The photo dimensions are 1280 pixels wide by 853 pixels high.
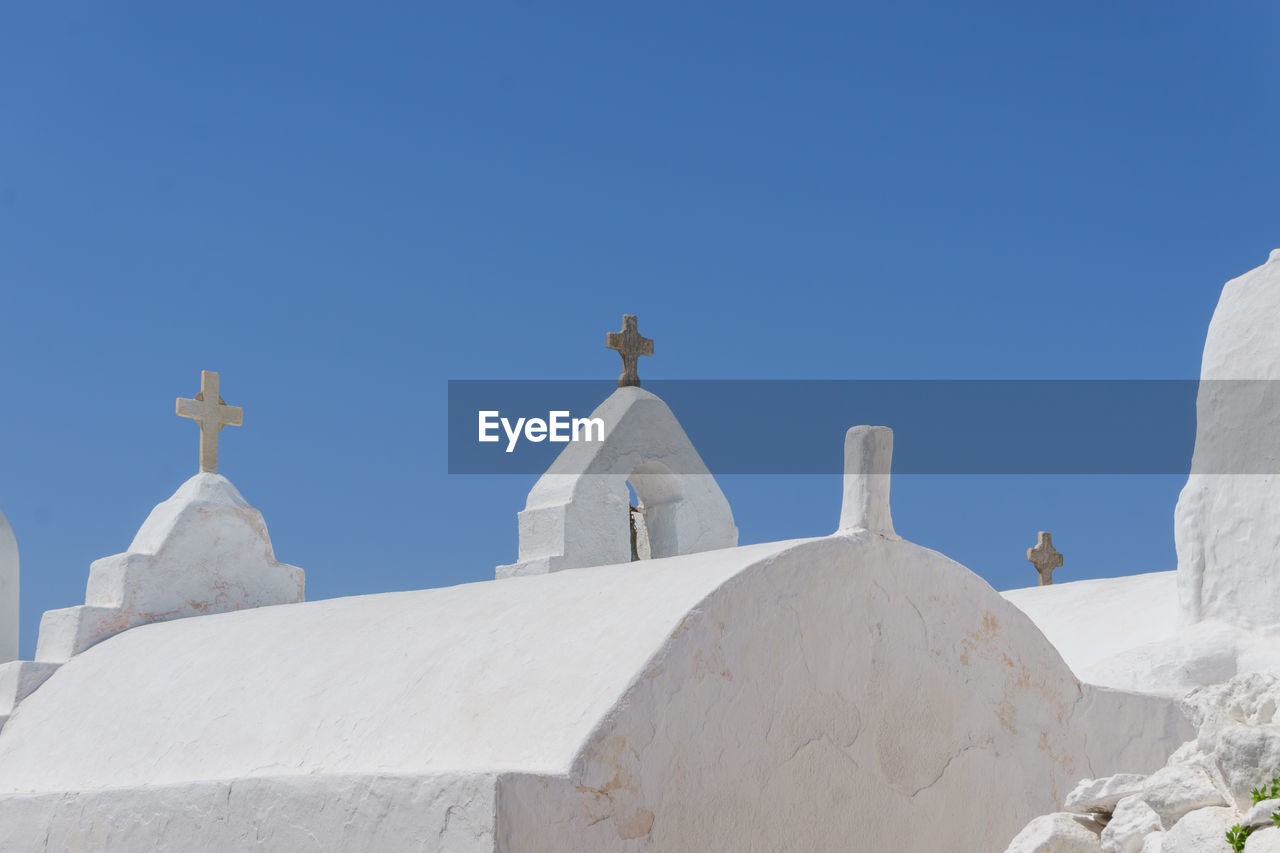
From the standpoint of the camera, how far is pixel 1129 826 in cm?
446

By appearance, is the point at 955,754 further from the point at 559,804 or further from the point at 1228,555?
the point at 1228,555

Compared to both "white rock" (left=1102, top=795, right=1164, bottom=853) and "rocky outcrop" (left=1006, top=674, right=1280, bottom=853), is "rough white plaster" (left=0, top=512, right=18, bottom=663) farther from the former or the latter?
"white rock" (left=1102, top=795, right=1164, bottom=853)

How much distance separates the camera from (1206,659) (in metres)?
8.07

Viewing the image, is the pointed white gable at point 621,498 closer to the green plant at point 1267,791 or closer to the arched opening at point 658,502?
the arched opening at point 658,502

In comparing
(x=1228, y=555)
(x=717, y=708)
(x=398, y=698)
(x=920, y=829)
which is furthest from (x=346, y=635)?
(x=1228, y=555)

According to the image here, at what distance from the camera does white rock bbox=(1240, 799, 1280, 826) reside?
12.5 ft

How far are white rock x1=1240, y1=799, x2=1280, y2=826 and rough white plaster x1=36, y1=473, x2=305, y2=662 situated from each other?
7.54 m

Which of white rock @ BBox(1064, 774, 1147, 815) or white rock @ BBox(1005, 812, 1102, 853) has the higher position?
white rock @ BBox(1064, 774, 1147, 815)

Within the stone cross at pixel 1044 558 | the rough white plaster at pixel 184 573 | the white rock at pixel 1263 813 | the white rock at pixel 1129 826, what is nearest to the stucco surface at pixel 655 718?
the white rock at pixel 1129 826

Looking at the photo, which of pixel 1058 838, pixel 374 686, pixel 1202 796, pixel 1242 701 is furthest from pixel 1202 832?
pixel 374 686

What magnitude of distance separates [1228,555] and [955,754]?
3.26 meters

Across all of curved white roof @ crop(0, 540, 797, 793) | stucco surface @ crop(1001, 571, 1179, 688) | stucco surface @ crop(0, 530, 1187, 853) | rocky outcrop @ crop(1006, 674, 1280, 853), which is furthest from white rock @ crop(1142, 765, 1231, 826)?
stucco surface @ crop(1001, 571, 1179, 688)

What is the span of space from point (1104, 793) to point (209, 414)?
783 centimetres

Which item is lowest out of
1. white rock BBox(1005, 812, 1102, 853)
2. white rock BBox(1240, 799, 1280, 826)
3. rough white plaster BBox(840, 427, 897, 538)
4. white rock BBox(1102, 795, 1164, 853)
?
white rock BBox(1005, 812, 1102, 853)
